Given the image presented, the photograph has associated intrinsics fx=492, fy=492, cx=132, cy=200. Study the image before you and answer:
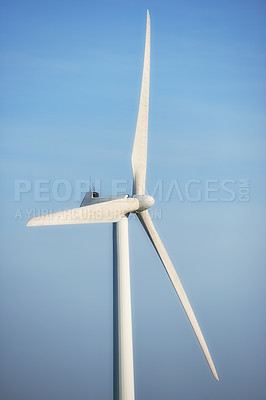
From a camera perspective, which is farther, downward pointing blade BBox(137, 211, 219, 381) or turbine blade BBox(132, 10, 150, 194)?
turbine blade BBox(132, 10, 150, 194)

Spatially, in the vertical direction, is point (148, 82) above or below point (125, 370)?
above

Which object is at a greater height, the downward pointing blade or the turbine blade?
the turbine blade

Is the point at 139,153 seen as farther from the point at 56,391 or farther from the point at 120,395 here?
the point at 56,391

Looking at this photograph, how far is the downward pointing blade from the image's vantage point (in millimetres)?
19391

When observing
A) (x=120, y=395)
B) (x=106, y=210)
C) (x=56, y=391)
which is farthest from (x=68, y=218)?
(x=56, y=391)

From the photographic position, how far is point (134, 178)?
20.5m

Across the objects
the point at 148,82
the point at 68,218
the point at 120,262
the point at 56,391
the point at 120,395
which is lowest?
the point at 56,391

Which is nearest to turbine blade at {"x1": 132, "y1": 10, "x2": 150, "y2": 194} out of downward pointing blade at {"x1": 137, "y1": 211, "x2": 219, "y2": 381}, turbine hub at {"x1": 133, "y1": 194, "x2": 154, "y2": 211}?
turbine hub at {"x1": 133, "y1": 194, "x2": 154, "y2": 211}

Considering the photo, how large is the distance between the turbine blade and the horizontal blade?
1.40 m

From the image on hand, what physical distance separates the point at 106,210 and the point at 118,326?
514 centimetres

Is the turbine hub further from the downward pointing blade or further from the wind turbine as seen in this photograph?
the downward pointing blade

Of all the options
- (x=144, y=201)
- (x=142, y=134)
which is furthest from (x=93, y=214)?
(x=142, y=134)

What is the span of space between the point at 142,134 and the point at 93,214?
4.98 metres

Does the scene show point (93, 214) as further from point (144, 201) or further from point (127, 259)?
point (127, 259)
